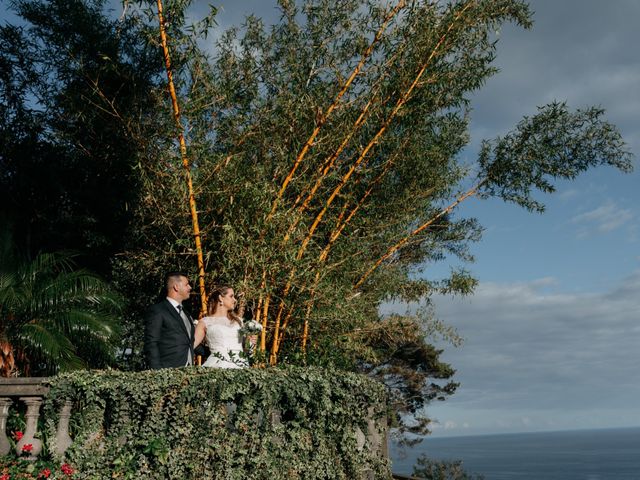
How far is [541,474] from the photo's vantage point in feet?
426

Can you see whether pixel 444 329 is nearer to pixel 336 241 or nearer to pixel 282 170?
pixel 336 241

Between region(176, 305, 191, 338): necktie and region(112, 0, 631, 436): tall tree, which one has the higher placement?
region(112, 0, 631, 436): tall tree

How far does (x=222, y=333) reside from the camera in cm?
575

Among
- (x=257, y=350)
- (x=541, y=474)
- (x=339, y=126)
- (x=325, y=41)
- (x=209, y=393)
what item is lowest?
(x=541, y=474)

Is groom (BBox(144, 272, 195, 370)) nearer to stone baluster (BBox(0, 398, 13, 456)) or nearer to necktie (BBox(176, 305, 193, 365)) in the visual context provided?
necktie (BBox(176, 305, 193, 365))

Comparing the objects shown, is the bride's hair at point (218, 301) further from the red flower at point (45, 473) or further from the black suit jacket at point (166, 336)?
the red flower at point (45, 473)

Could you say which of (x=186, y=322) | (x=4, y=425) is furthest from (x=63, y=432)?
(x=186, y=322)

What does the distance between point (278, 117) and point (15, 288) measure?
379 cm

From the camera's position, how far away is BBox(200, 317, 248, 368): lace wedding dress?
18.6ft

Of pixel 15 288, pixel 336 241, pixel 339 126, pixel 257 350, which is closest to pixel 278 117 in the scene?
pixel 339 126

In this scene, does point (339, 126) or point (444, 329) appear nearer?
point (339, 126)

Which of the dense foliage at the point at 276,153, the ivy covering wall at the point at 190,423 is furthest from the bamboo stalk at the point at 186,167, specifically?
the ivy covering wall at the point at 190,423

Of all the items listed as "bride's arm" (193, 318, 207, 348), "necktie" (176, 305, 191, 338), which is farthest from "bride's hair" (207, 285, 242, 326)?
"necktie" (176, 305, 191, 338)

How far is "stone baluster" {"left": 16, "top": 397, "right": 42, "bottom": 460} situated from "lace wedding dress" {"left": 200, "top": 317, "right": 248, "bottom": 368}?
4.83ft
